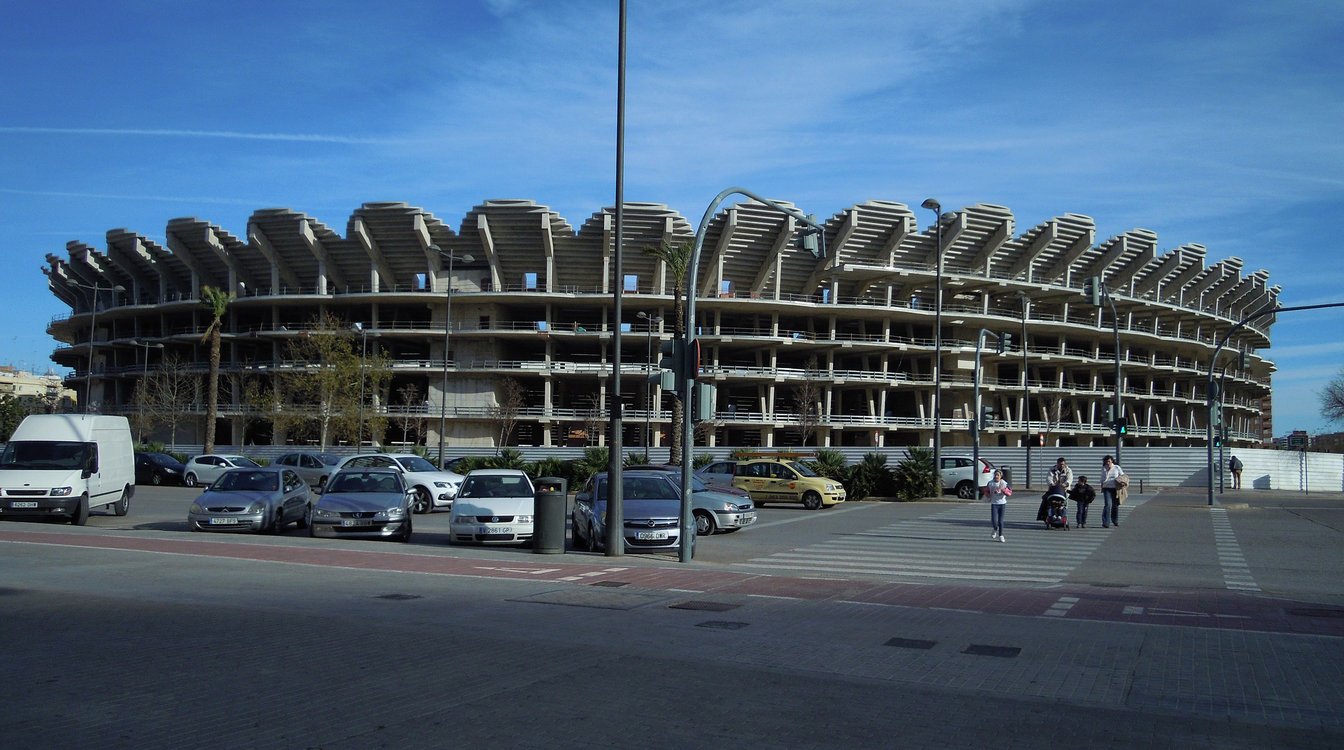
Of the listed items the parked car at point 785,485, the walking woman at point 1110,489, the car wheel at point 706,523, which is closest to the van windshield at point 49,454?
the car wheel at point 706,523

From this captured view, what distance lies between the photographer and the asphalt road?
20.0ft

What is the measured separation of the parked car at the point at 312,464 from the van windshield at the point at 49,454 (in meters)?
15.3

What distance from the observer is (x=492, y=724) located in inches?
240

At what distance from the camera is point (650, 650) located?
8.61 meters

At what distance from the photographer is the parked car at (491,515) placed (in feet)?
61.3

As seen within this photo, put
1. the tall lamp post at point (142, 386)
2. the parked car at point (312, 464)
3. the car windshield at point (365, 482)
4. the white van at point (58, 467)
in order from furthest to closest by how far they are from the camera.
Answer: the tall lamp post at point (142, 386)
the parked car at point (312, 464)
the white van at point (58, 467)
the car windshield at point (365, 482)

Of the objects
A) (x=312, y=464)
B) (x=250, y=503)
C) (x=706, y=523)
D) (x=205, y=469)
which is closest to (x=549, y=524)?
(x=706, y=523)

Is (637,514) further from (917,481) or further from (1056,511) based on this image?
(917,481)

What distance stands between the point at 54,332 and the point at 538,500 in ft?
289

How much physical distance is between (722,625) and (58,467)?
726 inches

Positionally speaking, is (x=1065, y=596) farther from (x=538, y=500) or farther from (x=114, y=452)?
(x=114, y=452)

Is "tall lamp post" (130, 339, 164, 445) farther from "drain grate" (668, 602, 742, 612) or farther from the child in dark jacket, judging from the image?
"drain grate" (668, 602, 742, 612)

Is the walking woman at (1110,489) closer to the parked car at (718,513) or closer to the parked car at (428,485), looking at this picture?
the parked car at (718,513)

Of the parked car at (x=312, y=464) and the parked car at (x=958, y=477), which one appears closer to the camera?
the parked car at (x=958, y=477)
